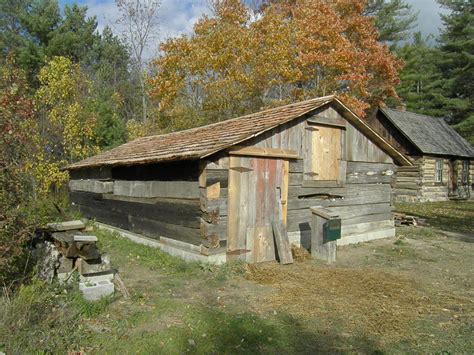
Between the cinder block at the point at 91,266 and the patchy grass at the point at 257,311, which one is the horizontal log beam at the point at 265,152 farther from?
the cinder block at the point at 91,266

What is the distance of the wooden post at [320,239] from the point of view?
9.07 metres

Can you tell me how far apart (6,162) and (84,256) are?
188 cm

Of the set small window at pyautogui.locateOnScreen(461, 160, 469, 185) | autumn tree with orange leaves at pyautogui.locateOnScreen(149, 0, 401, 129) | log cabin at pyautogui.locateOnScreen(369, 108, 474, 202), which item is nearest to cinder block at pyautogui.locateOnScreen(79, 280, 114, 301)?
autumn tree with orange leaves at pyautogui.locateOnScreen(149, 0, 401, 129)

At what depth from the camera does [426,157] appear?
24.0 m

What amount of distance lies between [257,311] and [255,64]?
16.0m

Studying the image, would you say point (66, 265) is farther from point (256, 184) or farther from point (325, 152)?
point (325, 152)

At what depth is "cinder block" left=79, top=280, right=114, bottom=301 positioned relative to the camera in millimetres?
5832

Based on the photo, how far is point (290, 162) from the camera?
970 cm

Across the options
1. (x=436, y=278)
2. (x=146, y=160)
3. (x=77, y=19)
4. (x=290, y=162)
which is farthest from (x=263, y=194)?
(x=77, y=19)

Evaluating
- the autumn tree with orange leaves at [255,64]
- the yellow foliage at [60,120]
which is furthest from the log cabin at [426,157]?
the yellow foliage at [60,120]

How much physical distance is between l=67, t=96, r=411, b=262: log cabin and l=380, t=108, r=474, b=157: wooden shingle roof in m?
12.8

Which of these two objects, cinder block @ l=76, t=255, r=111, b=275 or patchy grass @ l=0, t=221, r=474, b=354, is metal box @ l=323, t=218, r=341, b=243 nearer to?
patchy grass @ l=0, t=221, r=474, b=354

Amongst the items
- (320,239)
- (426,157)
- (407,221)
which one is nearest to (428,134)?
(426,157)

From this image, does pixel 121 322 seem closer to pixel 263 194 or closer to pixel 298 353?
pixel 298 353
